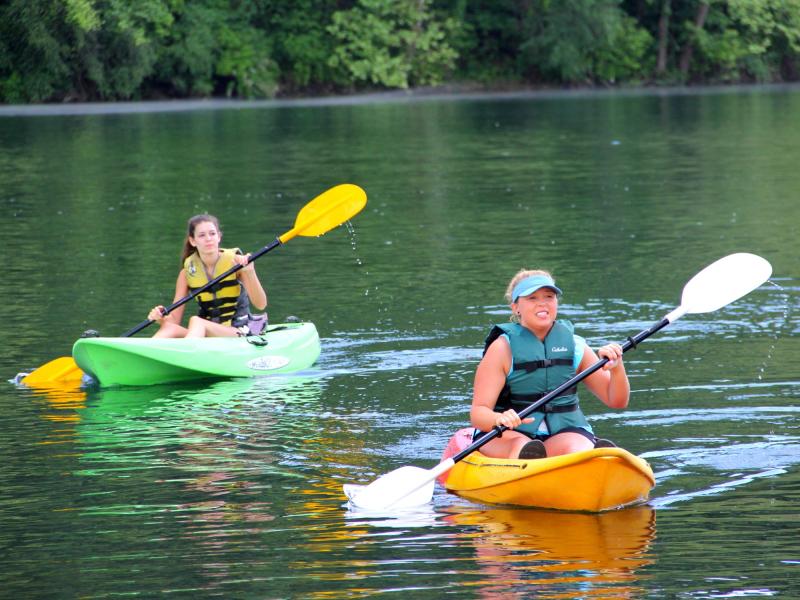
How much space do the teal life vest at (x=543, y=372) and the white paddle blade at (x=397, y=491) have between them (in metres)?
0.49

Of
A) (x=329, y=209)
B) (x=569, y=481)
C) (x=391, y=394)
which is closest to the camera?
(x=569, y=481)

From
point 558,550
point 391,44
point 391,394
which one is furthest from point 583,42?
point 558,550

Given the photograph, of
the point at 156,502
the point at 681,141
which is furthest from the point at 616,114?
the point at 156,502

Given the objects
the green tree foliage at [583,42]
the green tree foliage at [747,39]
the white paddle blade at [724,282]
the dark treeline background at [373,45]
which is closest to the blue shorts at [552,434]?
the white paddle blade at [724,282]

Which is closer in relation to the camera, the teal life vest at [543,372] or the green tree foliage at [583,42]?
the teal life vest at [543,372]

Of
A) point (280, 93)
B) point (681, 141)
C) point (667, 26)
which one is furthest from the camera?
point (667, 26)

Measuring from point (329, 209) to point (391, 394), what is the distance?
2.32 m

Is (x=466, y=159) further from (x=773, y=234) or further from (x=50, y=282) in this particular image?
(x=50, y=282)

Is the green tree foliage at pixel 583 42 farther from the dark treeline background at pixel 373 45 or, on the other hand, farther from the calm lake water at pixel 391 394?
the calm lake water at pixel 391 394

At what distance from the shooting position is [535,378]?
20.6 ft

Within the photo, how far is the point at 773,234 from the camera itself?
45.3 feet

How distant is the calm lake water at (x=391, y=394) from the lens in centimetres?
535

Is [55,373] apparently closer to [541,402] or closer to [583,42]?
[541,402]

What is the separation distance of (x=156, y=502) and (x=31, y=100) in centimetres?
2976
